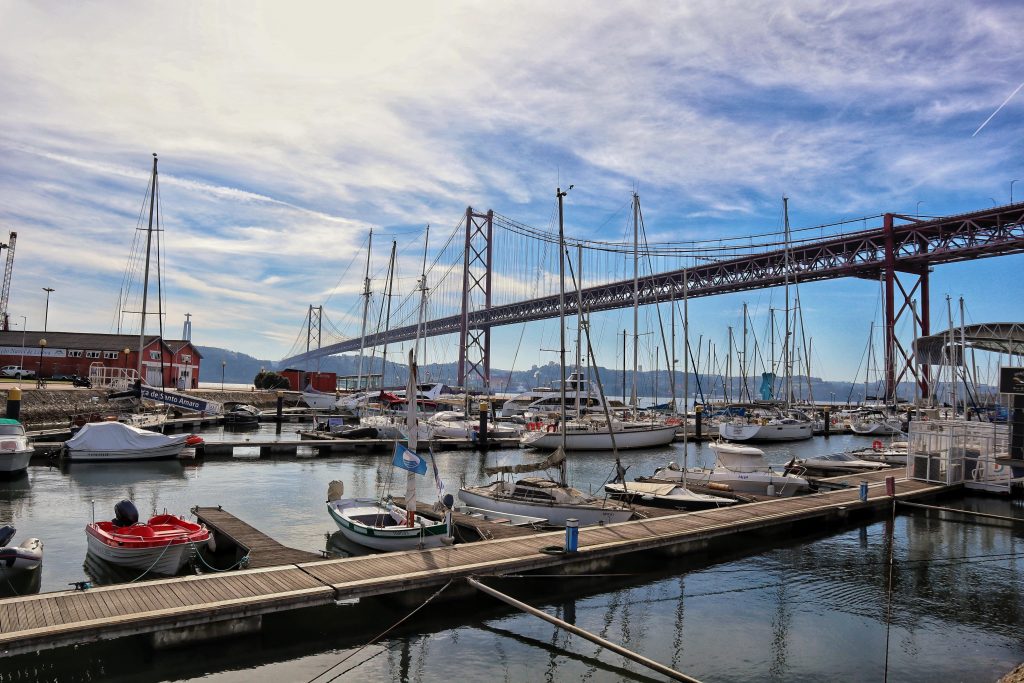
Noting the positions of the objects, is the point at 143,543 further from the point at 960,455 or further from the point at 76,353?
the point at 76,353

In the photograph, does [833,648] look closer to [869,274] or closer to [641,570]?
[641,570]

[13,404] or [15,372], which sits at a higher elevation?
[15,372]

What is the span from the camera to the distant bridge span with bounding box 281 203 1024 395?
6731 centimetres

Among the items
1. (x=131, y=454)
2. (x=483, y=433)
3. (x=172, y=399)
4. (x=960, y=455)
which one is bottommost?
(x=131, y=454)

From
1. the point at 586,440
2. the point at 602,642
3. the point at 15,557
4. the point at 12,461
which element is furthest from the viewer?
the point at 586,440

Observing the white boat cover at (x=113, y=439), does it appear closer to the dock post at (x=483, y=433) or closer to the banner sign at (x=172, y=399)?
the banner sign at (x=172, y=399)

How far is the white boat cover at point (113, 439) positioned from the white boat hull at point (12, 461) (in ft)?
13.2

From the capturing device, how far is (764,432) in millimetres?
53156

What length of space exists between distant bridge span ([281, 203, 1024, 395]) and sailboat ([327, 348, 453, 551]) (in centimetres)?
3514

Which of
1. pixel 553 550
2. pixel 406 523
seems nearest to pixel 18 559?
pixel 406 523

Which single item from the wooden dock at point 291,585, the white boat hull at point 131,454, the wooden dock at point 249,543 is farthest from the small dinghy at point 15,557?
the white boat hull at point 131,454

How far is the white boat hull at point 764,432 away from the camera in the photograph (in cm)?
5069

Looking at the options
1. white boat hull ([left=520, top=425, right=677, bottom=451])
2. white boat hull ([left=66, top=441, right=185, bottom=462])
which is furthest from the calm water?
white boat hull ([left=520, top=425, right=677, bottom=451])

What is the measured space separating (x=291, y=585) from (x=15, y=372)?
62195 millimetres
